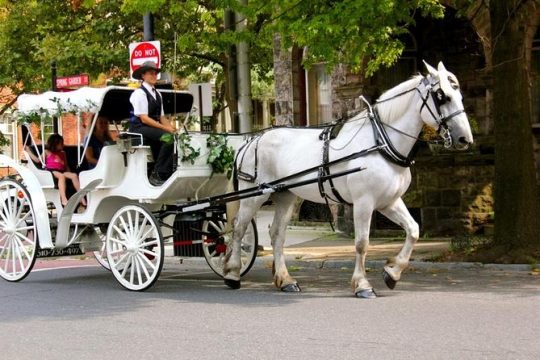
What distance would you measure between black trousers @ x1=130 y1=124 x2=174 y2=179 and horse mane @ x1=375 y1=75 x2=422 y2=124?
8.77 ft

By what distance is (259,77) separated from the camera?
3056 cm

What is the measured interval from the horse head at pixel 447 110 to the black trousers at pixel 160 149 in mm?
3265

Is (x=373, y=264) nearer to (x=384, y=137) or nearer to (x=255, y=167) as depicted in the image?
(x=255, y=167)

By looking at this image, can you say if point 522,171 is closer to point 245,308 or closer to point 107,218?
point 245,308

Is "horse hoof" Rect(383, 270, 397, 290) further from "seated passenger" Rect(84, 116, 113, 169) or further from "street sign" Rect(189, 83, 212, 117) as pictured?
"street sign" Rect(189, 83, 212, 117)

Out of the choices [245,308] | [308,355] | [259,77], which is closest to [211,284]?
[245,308]

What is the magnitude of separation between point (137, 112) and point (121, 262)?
1.90 meters

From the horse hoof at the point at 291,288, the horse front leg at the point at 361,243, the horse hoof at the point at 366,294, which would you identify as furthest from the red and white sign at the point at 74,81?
the horse hoof at the point at 366,294

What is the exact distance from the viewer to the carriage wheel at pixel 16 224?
11.5 metres

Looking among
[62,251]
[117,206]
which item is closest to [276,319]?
[117,206]

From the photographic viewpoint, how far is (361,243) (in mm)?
9477

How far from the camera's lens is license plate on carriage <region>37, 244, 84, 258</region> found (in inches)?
451

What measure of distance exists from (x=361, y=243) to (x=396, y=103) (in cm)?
162

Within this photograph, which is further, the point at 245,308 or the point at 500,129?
the point at 500,129
